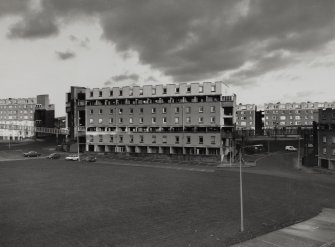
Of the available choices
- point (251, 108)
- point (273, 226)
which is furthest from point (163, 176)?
point (251, 108)

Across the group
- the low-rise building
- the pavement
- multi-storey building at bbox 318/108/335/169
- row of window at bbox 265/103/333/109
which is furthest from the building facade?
the pavement

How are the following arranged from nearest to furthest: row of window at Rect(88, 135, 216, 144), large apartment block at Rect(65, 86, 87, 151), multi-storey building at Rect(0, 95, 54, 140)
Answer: row of window at Rect(88, 135, 216, 144)
large apartment block at Rect(65, 86, 87, 151)
multi-storey building at Rect(0, 95, 54, 140)

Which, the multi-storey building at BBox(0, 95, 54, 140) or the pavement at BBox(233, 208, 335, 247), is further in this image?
the multi-storey building at BBox(0, 95, 54, 140)

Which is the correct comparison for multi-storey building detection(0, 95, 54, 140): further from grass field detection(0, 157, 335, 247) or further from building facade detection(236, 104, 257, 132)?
grass field detection(0, 157, 335, 247)

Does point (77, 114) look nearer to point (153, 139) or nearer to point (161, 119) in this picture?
point (153, 139)

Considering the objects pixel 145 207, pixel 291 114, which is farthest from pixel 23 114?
pixel 145 207

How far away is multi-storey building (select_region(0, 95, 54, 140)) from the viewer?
533 feet

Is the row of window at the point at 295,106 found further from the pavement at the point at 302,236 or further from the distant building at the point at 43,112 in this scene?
the pavement at the point at 302,236

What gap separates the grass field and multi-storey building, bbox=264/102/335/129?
10372 centimetres

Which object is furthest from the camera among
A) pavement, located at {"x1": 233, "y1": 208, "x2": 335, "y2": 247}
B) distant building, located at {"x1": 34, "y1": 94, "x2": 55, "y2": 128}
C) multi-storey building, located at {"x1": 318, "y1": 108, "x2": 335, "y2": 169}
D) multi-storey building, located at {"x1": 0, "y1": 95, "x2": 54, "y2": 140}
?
distant building, located at {"x1": 34, "y1": 94, "x2": 55, "y2": 128}

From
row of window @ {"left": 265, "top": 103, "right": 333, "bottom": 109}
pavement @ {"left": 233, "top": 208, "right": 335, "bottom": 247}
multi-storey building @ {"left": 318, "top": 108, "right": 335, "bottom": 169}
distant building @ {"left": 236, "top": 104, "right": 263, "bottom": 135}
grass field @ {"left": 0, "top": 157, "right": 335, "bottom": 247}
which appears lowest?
pavement @ {"left": 233, "top": 208, "right": 335, "bottom": 247}

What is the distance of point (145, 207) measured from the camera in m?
36.9

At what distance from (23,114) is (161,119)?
9844 centimetres

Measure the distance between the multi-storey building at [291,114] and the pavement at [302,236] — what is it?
127m
